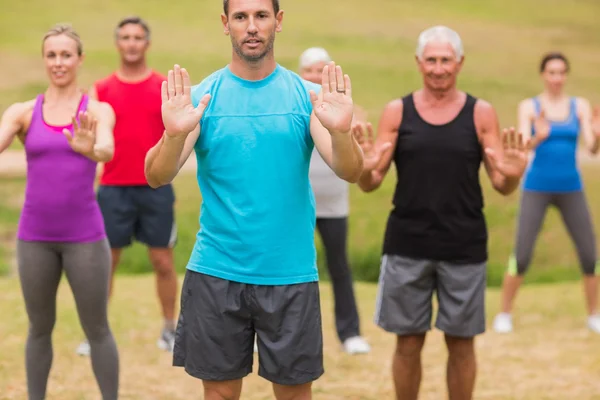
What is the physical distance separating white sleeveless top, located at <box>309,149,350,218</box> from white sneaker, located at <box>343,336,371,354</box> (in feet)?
3.50

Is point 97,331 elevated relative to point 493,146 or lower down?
lower down

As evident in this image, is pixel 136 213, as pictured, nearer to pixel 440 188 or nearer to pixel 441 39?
pixel 440 188

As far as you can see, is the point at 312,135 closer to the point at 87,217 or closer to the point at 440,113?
the point at 440,113

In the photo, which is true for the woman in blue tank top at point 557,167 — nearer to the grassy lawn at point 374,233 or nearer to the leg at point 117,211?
the leg at point 117,211

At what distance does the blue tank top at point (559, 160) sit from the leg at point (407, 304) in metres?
3.44

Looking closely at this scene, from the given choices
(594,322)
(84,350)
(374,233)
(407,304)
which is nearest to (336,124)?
(407,304)

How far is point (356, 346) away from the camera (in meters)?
8.13

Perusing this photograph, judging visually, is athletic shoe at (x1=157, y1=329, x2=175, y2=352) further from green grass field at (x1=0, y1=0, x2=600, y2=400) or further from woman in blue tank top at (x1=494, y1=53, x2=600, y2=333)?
woman in blue tank top at (x1=494, y1=53, x2=600, y2=333)

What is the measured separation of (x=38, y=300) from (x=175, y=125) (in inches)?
77.2

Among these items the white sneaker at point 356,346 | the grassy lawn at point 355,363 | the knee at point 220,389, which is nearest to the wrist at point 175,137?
the knee at point 220,389

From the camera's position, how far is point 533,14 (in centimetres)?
3528

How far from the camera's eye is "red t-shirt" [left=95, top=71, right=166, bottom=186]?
761 centimetres

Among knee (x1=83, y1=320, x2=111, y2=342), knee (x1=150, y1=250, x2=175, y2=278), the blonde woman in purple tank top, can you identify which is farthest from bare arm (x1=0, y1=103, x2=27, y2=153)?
knee (x1=150, y1=250, x2=175, y2=278)

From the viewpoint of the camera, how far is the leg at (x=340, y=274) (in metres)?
7.92
